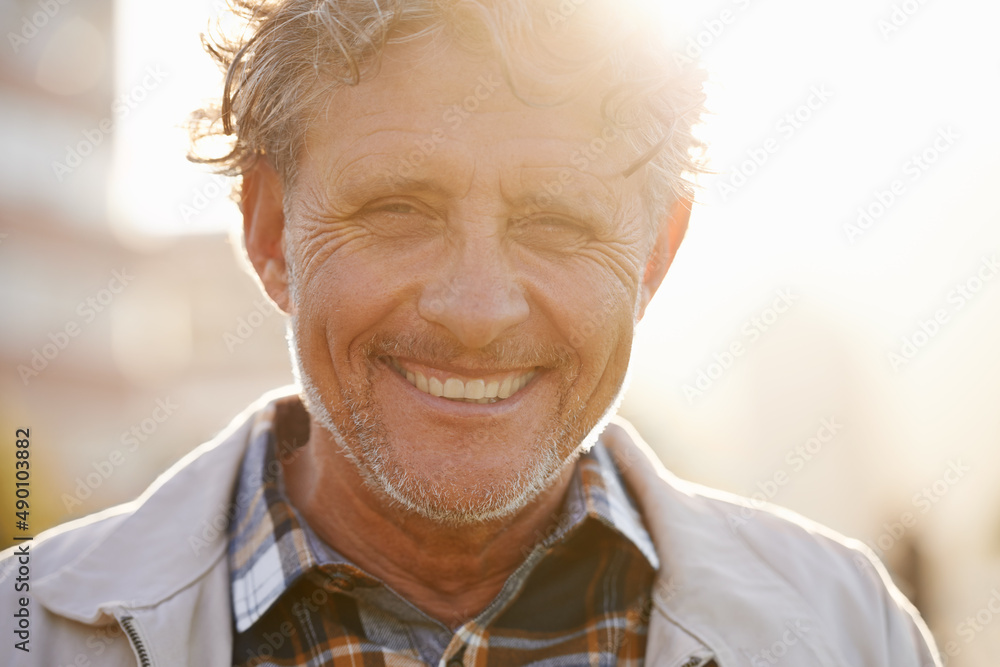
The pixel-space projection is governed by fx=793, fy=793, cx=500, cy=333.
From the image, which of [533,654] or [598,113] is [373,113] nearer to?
[598,113]

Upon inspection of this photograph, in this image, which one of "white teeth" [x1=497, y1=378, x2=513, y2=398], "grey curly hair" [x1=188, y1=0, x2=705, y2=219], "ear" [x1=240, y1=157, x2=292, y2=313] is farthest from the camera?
"ear" [x1=240, y1=157, x2=292, y2=313]

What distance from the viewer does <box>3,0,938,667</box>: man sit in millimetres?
1918

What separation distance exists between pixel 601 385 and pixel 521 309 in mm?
361

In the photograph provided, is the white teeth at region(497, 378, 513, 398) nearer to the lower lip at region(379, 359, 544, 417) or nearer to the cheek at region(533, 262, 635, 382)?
the lower lip at region(379, 359, 544, 417)

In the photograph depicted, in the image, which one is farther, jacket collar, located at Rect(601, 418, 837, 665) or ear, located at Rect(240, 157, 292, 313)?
ear, located at Rect(240, 157, 292, 313)

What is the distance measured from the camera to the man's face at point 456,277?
1911 mm

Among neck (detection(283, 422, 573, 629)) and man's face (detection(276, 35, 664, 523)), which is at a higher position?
man's face (detection(276, 35, 664, 523))

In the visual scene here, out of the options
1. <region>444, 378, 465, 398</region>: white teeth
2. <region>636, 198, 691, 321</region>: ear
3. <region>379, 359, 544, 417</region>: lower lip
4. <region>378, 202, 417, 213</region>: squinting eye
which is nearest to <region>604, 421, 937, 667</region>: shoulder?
<region>636, 198, 691, 321</region>: ear

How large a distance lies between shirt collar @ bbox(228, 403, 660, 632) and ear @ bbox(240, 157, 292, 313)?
0.43 meters

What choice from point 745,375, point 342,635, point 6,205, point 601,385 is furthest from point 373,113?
point 6,205

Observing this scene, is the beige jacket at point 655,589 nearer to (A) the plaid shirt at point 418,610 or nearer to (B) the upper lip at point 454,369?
(A) the plaid shirt at point 418,610

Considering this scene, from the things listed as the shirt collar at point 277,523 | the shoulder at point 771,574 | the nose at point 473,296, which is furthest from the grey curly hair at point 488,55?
the shoulder at point 771,574

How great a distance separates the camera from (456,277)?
1.90 metres

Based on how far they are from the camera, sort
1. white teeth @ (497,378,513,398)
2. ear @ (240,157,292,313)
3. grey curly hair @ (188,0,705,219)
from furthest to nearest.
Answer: ear @ (240,157,292,313) < white teeth @ (497,378,513,398) < grey curly hair @ (188,0,705,219)
